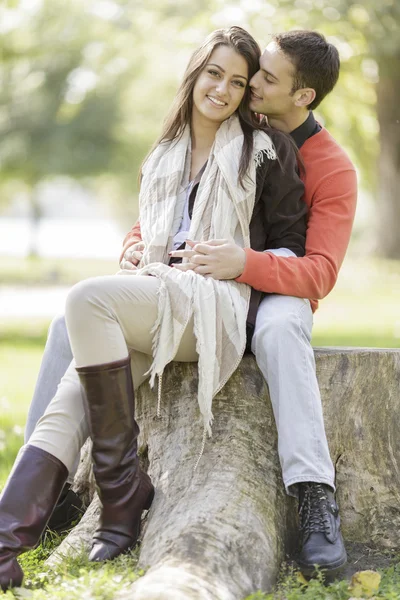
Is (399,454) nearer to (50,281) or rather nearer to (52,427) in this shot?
(52,427)

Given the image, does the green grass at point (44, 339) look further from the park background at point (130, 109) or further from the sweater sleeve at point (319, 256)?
the sweater sleeve at point (319, 256)

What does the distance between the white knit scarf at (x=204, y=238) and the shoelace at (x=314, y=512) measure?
410mm

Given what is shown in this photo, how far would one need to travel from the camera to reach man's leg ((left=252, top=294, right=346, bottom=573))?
2.81 metres

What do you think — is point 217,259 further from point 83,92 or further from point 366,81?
point 83,92

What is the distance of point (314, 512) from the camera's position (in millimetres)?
2822

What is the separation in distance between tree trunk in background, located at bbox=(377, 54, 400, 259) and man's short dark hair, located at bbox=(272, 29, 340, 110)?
1309 centimetres

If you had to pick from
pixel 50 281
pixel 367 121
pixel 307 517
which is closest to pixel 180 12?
pixel 367 121

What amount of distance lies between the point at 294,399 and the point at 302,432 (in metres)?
0.11

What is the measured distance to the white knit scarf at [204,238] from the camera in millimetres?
2896

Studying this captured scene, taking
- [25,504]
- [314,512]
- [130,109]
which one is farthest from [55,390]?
[130,109]

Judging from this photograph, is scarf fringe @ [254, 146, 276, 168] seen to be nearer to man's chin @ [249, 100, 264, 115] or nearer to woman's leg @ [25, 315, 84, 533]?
man's chin @ [249, 100, 264, 115]

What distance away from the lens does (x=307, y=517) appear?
2828 millimetres

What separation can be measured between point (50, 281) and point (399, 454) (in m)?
16.9

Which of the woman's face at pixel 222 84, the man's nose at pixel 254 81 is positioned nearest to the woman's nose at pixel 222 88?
the woman's face at pixel 222 84
